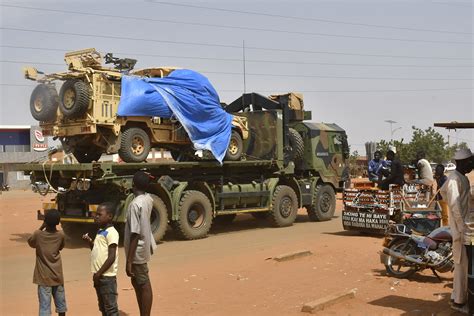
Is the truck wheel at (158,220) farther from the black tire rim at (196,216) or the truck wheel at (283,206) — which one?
the truck wheel at (283,206)

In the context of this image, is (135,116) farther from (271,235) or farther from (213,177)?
(271,235)

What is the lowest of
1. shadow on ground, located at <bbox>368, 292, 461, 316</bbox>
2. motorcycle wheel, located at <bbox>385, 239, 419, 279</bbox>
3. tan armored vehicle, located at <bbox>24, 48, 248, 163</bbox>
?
shadow on ground, located at <bbox>368, 292, 461, 316</bbox>

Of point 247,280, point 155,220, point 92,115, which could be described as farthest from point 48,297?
point 92,115

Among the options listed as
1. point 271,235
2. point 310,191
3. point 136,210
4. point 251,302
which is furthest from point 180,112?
point 136,210

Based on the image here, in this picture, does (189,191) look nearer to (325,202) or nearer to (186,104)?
(186,104)

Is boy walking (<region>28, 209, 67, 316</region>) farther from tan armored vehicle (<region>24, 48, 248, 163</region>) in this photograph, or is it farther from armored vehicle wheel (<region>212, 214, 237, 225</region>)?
armored vehicle wheel (<region>212, 214, 237, 225</region>)

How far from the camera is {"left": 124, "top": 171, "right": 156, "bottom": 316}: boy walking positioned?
17.8ft

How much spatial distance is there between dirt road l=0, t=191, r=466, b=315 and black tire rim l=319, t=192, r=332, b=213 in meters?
3.81

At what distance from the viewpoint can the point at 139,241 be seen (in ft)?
18.0

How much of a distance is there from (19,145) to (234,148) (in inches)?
1579

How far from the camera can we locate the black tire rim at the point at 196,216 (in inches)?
515

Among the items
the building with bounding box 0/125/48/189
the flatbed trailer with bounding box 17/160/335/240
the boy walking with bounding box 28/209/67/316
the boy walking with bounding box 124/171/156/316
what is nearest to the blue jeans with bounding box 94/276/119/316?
the boy walking with bounding box 124/171/156/316

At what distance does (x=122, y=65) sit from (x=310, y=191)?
677 centimetres

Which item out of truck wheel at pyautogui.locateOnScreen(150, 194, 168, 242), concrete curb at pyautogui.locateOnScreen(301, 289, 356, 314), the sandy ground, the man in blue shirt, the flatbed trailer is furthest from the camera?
the man in blue shirt
